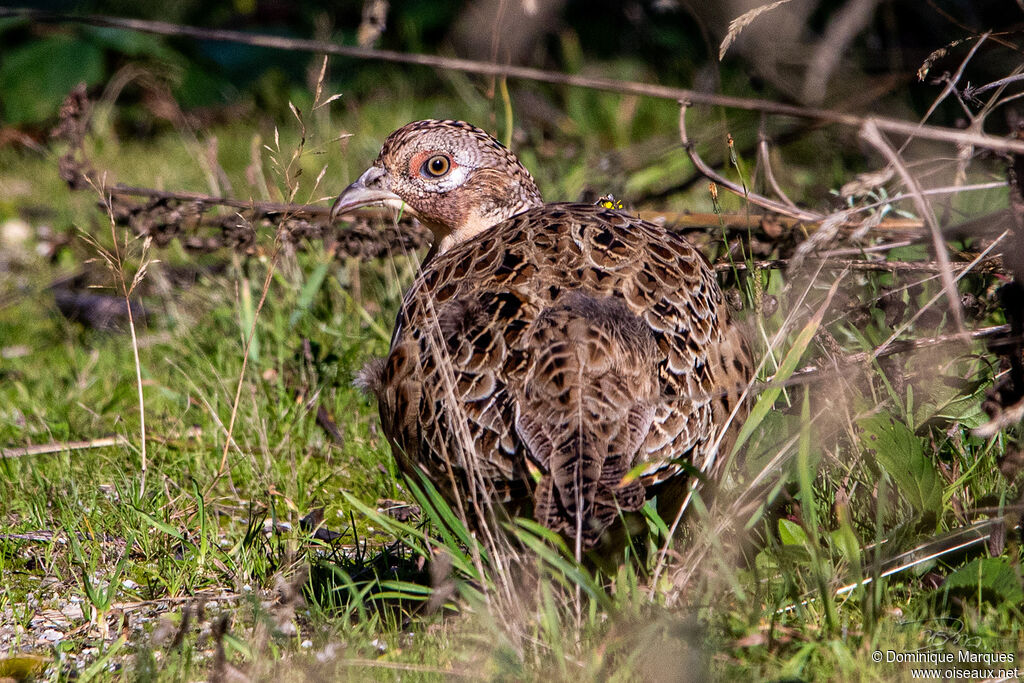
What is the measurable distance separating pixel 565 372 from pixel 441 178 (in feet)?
5.43

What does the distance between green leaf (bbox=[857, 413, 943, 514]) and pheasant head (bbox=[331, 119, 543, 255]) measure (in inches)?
74.3

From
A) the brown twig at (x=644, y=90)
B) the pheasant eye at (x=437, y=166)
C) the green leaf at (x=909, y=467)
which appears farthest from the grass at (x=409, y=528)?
the brown twig at (x=644, y=90)

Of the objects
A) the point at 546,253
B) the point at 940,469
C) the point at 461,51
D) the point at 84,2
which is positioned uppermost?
the point at 84,2

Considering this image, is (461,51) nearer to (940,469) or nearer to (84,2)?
(84,2)

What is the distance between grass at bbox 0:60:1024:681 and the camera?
110 inches

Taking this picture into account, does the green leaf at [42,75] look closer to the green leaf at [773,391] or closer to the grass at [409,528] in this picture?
the grass at [409,528]

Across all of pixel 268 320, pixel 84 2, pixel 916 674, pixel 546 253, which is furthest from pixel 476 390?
pixel 84 2

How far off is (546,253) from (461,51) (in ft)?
21.7

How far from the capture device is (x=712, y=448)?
3.18 meters

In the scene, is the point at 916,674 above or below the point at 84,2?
below

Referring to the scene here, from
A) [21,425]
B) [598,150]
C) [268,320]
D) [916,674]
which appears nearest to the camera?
[916,674]

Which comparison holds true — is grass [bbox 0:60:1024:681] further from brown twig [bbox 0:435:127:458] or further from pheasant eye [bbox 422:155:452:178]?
pheasant eye [bbox 422:155:452:178]

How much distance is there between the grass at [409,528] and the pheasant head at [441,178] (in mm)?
458

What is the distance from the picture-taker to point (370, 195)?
4398mm
